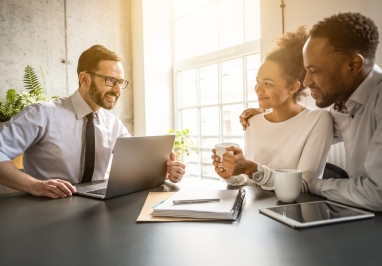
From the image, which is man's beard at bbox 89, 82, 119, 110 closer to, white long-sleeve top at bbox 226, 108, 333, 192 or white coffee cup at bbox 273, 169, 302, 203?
white long-sleeve top at bbox 226, 108, 333, 192

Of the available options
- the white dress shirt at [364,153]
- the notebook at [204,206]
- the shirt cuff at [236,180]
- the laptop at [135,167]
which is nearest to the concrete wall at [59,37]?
the laptop at [135,167]

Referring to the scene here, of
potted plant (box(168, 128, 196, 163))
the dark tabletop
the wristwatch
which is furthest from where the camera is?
potted plant (box(168, 128, 196, 163))

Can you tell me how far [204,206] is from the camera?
90 cm

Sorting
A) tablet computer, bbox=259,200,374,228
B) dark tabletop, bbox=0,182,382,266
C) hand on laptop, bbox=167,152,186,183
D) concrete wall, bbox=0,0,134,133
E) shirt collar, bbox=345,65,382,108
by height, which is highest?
concrete wall, bbox=0,0,134,133

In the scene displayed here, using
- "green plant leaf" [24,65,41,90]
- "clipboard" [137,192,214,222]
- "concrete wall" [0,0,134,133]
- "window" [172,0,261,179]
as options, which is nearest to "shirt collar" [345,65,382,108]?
"clipboard" [137,192,214,222]

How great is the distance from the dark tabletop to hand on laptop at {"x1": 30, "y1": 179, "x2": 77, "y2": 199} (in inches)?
8.1

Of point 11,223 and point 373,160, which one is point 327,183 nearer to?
point 373,160

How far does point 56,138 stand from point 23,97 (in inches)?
51.9

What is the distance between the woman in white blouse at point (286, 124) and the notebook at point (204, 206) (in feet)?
0.94

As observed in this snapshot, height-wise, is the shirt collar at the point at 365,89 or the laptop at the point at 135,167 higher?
the shirt collar at the point at 365,89

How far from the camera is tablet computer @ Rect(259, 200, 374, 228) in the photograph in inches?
30.3

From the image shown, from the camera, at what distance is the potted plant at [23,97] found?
2587 millimetres

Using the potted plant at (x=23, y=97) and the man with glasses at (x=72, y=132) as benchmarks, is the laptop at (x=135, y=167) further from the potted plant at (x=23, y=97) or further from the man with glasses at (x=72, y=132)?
the potted plant at (x=23, y=97)

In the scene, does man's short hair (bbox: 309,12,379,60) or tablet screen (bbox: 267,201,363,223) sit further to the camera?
man's short hair (bbox: 309,12,379,60)
